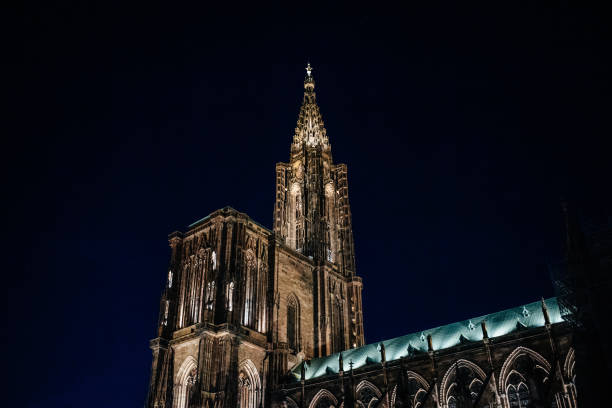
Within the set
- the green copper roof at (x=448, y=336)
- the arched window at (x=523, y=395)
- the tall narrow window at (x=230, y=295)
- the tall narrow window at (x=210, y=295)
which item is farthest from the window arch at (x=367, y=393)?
the tall narrow window at (x=210, y=295)

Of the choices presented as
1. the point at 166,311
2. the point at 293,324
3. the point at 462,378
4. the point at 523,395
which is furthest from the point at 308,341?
the point at 523,395

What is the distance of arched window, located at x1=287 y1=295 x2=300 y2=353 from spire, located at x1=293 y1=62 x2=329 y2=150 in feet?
71.3

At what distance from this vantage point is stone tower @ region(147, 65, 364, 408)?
38.6m

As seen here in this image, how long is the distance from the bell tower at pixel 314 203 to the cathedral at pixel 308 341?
0.21 meters

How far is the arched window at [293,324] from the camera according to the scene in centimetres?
4550

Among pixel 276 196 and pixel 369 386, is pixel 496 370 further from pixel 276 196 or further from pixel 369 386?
pixel 276 196

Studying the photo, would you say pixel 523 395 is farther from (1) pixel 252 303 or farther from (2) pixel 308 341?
(1) pixel 252 303

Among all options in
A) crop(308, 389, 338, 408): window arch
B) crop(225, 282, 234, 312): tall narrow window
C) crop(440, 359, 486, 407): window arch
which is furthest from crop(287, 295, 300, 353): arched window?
crop(440, 359, 486, 407): window arch

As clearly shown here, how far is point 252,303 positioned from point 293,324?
5.27 metres

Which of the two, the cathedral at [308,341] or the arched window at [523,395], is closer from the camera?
the arched window at [523,395]

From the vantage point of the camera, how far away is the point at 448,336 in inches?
1490

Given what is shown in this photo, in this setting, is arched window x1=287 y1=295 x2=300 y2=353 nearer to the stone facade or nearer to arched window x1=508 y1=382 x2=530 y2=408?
the stone facade

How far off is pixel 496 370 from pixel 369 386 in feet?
31.0

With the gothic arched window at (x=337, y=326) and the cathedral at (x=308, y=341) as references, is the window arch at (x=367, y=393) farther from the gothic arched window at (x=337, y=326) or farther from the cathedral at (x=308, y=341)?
the gothic arched window at (x=337, y=326)
